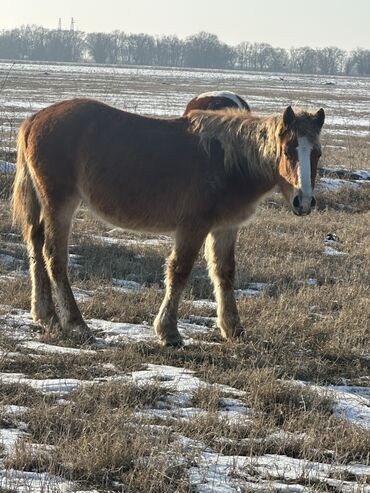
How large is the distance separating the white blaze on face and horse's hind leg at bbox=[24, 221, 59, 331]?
247 cm

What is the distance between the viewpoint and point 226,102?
38.0 ft

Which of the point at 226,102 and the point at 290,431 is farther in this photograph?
the point at 226,102

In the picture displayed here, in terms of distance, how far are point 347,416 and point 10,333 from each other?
2.89 meters

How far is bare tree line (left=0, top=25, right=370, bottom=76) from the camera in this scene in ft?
528

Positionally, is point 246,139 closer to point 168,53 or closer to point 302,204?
point 302,204

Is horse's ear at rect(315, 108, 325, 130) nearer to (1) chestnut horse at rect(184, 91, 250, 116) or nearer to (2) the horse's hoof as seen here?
(2) the horse's hoof

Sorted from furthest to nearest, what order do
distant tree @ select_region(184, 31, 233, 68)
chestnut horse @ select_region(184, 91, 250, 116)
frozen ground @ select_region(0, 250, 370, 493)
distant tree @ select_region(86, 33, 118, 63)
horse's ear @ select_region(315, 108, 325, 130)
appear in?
distant tree @ select_region(184, 31, 233, 68)
distant tree @ select_region(86, 33, 118, 63)
chestnut horse @ select_region(184, 91, 250, 116)
horse's ear @ select_region(315, 108, 325, 130)
frozen ground @ select_region(0, 250, 370, 493)

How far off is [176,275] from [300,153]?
1.56 meters

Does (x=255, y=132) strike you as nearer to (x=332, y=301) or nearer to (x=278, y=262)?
(x=332, y=301)

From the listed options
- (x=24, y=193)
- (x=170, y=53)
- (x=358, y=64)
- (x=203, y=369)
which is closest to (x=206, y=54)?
(x=170, y=53)

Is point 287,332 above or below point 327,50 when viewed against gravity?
below

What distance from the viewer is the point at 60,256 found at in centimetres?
634

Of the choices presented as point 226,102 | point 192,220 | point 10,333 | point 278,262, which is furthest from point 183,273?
point 226,102

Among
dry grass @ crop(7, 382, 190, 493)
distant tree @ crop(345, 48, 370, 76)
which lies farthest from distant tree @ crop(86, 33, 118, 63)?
dry grass @ crop(7, 382, 190, 493)
